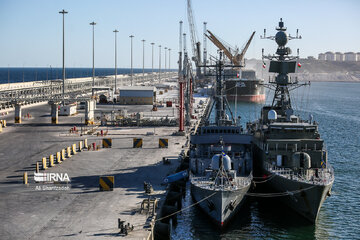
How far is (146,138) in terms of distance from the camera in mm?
72625

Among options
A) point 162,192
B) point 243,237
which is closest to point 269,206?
point 243,237

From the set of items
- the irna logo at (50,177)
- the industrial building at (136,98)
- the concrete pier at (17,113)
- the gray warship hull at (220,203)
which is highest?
the industrial building at (136,98)

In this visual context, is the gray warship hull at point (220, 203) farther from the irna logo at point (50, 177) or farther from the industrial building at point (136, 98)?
the industrial building at point (136, 98)

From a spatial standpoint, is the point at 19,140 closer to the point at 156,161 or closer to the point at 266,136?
the point at 156,161

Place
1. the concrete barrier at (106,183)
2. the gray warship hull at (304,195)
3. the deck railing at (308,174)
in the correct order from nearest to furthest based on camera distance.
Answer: the gray warship hull at (304,195) < the concrete barrier at (106,183) < the deck railing at (308,174)

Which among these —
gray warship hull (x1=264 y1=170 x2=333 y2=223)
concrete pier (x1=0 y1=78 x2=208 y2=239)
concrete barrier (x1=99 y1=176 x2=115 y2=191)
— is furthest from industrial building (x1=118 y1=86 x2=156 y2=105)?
concrete barrier (x1=99 y1=176 x2=115 y2=191)

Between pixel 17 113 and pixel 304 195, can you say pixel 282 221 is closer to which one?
pixel 304 195

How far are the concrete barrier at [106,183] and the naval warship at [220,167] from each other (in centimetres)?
722

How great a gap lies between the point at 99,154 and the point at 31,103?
68258mm

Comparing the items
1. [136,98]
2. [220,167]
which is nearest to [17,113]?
[136,98]

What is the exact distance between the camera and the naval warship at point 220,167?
129 feet

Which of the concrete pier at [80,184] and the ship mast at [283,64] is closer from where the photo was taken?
the concrete pier at [80,184]

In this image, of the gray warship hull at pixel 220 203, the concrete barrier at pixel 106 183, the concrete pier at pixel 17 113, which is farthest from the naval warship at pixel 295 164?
the concrete pier at pixel 17 113

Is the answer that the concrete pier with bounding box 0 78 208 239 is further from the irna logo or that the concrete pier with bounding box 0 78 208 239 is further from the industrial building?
the industrial building
